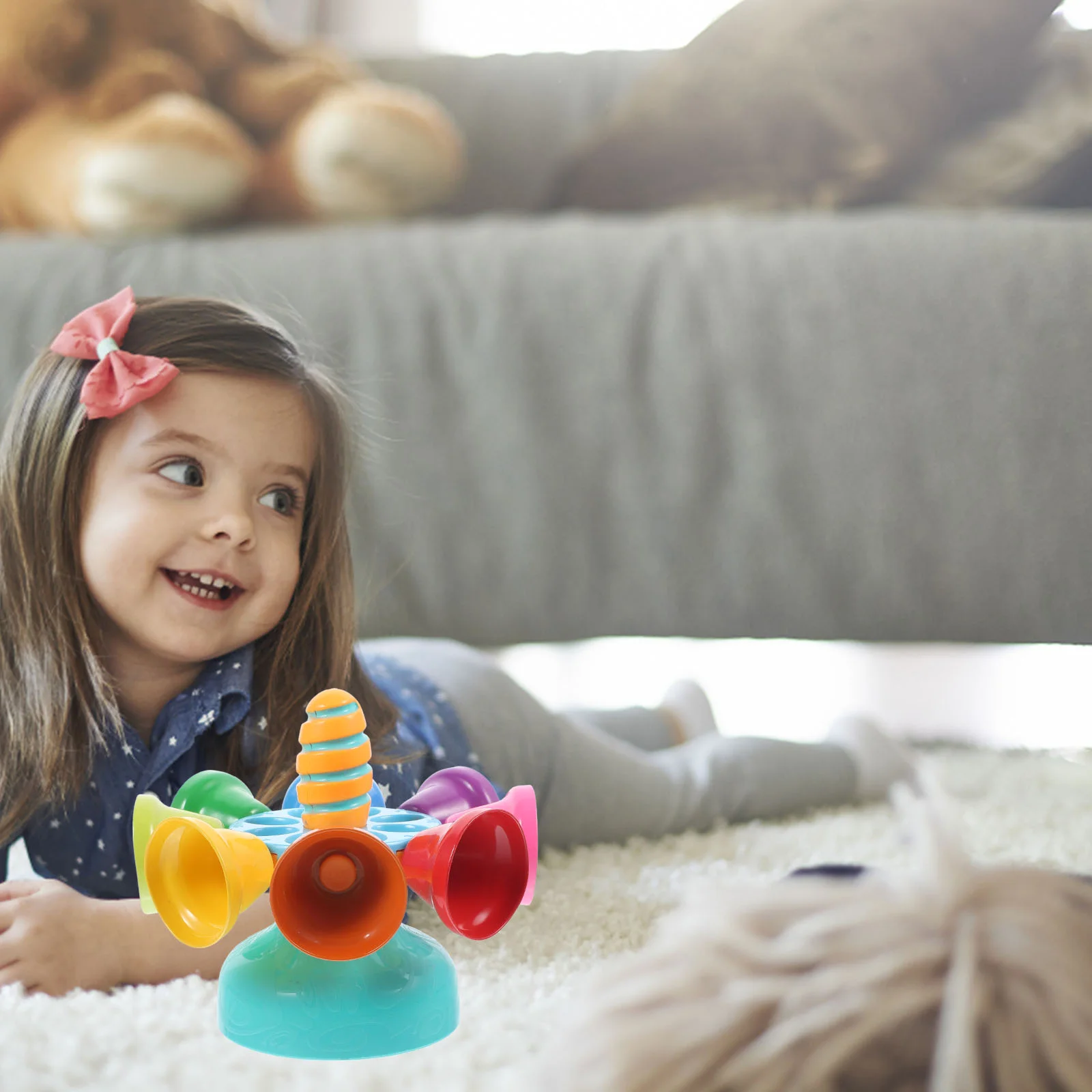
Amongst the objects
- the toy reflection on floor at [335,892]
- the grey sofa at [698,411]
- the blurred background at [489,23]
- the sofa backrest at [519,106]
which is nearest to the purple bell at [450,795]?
the toy reflection on floor at [335,892]

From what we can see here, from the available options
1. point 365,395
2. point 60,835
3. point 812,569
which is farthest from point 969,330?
point 60,835

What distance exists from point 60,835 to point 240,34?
1.18 metres

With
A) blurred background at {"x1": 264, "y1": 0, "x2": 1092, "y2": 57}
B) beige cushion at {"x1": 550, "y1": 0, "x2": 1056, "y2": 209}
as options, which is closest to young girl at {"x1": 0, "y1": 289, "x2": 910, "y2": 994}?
beige cushion at {"x1": 550, "y1": 0, "x2": 1056, "y2": 209}

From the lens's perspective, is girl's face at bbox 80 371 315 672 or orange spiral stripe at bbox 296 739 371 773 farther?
girl's face at bbox 80 371 315 672

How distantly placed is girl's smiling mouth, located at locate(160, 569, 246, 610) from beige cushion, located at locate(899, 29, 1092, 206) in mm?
1034

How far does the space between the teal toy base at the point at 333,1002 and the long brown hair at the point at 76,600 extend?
0.64 ft

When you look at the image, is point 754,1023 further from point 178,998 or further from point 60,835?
point 60,835

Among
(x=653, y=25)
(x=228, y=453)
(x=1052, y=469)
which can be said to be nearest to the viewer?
(x=228, y=453)

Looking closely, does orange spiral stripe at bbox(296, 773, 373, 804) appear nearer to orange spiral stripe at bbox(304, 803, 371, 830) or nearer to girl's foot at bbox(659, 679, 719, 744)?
orange spiral stripe at bbox(304, 803, 371, 830)

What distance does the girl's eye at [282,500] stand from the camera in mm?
721

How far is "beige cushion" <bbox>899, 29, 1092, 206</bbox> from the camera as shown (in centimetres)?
133

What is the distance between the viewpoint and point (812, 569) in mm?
1128

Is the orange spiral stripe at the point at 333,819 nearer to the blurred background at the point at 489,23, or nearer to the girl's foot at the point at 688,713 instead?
the girl's foot at the point at 688,713

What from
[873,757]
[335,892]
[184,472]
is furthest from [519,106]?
[335,892]
